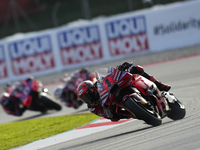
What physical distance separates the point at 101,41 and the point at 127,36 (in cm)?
123

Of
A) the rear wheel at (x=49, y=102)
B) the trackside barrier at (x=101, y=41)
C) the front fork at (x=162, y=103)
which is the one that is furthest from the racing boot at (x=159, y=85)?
the trackside barrier at (x=101, y=41)

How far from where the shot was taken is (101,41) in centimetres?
1730

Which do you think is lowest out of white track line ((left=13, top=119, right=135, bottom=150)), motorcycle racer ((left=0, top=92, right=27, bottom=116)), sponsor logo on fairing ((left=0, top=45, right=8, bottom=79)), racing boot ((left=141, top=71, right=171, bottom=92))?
sponsor logo on fairing ((left=0, top=45, right=8, bottom=79))

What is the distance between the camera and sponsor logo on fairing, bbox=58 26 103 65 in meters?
17.4

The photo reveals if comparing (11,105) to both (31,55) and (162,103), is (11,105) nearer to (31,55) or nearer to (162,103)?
(162,103)

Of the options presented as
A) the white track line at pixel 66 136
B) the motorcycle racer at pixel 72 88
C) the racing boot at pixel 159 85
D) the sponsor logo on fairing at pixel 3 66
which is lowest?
the sponsor logo on fairing at pixel 3 66

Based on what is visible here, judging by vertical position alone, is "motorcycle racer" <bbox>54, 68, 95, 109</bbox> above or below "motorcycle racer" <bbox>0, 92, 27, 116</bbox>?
above

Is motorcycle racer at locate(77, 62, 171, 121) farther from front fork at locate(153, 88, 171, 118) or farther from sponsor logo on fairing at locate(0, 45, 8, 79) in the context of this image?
sponsor logo on fairing at locate(0, 45, 8, 79)

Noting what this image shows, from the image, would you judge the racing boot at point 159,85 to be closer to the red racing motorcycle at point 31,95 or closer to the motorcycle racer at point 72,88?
the motorcycle racer at point 72,88

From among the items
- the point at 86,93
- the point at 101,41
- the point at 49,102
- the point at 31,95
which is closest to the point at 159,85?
the point at 86,93

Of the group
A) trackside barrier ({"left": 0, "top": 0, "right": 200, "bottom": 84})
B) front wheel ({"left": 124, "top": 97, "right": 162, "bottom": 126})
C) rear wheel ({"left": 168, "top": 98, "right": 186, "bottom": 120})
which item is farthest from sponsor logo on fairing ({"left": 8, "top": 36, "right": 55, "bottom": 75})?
front wheel ({"left": 124, "top": 97, "right": 162, "bottom": 126})

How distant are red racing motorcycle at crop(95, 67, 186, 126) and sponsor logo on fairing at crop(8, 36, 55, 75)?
12340mm

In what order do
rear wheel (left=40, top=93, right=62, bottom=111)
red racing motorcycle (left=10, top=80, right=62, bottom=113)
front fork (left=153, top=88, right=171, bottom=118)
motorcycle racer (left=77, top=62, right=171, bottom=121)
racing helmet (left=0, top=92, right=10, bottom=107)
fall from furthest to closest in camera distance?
racing helmet (left=0, top=92, right=10, bottom=107), red racing motorcycle (left=10, top=80, right=62, bottom=113), rear wheel (left=40, top=93, right=62, bottom=111), motorcycle racer (left=77, top=62, right=171, bottom=121), front fork (left=153, top=88, right=171, bottom=118)

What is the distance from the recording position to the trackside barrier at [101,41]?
54.6ft
